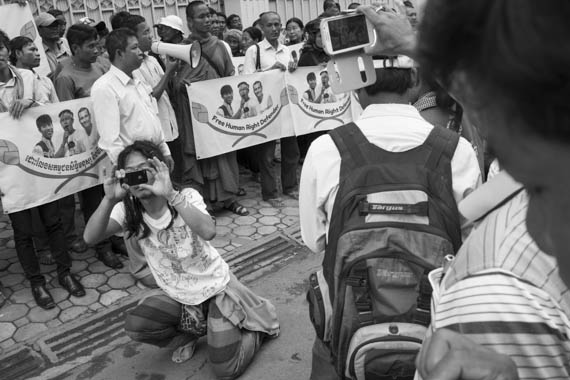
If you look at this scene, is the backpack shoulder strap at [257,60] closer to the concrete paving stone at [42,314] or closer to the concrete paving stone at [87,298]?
the concrete paving stone at [87,298]

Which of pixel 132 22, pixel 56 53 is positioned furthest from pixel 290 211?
pixel 56 53

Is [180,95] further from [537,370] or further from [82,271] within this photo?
[537,370]

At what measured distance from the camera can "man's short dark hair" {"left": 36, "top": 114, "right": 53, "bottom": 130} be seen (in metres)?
4.11

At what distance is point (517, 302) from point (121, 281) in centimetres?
392

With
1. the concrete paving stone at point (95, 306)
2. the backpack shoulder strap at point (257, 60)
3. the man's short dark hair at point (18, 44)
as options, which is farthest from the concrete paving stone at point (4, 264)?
the backpack shoulder strap at point (257, 60)

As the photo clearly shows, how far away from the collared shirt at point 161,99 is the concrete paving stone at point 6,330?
2092 mm

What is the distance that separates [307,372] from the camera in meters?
3.28

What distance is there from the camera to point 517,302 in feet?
2.88

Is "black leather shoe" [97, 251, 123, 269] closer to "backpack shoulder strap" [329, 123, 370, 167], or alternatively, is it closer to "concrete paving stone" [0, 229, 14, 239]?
"concrete paving stone" [0, 229, 14, 239]

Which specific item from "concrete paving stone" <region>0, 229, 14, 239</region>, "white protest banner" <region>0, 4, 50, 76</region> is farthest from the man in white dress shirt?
"concrete paving stone" <region>0, 229, 14, 239</region>

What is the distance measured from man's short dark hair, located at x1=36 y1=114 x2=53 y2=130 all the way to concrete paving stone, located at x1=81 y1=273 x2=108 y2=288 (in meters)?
1.25

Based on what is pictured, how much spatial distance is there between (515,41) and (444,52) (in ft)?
0.28

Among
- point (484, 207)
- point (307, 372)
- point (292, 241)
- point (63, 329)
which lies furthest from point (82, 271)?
point (484, 207)

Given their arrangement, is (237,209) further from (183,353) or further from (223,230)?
(183,353)
